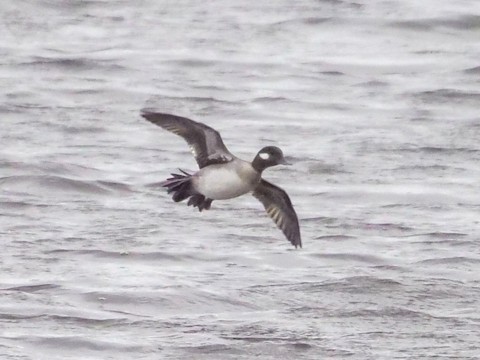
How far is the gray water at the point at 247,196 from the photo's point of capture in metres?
10.4

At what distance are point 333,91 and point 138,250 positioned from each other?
237 inches

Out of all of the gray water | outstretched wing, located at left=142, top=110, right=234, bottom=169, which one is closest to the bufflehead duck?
outstretched wing, located at left=142, top=110, right=234, bottom=169

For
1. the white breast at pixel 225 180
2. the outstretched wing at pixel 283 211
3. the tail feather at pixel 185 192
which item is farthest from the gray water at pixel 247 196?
the white breast at pixel 225 180

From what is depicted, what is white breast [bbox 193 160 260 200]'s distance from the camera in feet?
29.3

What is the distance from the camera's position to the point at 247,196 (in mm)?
13812

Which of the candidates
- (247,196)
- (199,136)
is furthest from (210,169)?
(247,196)

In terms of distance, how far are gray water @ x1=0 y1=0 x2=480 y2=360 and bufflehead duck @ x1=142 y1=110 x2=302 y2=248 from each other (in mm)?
1041

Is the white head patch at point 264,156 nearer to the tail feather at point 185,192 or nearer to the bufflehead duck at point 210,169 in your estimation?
the bufflehead duck at point 210,169

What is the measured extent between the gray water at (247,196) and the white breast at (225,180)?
1099mm

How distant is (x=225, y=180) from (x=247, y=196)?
487cm

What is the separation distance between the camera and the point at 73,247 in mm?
11977

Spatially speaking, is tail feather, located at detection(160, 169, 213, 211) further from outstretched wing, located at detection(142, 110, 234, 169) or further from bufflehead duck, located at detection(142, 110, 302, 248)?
outstretched wing, located at detection(142, 110, 234, 169)

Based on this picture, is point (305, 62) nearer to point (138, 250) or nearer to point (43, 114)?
point (43, 114)

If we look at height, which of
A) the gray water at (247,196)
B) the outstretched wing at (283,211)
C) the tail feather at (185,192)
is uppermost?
the tail feather at (185,192)
